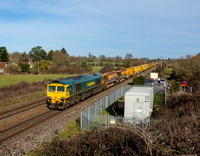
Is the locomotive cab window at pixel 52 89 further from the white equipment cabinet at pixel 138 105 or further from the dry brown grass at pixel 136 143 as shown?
the dry brown grass at pixel 136 143

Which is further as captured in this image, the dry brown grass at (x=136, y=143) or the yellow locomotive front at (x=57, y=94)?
the yellow locomotive front at (x=57, y=94)

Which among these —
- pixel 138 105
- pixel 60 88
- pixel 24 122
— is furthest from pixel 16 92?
pixel 138 105

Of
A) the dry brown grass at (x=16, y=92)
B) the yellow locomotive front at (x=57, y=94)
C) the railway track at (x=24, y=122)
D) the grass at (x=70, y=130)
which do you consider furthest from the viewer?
the dry brown grass at (x=16, y=92)

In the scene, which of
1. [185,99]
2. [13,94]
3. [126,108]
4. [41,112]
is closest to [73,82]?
[41,112]

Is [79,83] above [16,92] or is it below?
above

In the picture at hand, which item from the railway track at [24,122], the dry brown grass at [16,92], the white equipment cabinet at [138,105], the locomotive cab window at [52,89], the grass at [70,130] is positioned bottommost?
the railway track at [24,122]

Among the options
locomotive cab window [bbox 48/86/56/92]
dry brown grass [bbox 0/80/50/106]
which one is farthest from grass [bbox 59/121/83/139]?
dry brown grass [bbox 0/80/50/106]

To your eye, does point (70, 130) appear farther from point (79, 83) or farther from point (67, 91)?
point (79, 83)

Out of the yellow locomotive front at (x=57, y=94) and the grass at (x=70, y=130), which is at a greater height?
the yellow locomotive front at (x=57, y=94)

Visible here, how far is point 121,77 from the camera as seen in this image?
41438mm

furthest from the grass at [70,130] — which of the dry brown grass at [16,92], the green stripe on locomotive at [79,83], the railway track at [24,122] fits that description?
the dry brown grass at [16,92]

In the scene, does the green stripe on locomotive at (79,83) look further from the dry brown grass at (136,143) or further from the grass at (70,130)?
the dry brown grass at (136,143)

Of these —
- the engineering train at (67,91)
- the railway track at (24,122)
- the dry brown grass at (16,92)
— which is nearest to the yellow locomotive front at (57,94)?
the engineering train at (67,91)

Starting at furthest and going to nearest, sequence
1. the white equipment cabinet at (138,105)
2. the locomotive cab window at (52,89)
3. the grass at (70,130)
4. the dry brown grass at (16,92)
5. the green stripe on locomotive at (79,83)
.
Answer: the dry brown grass at (16,92) < the green stripe on locomotive at (79,83) < the locomotive cab window at (52,89) < the white equipment cabinet at (138,105) < the grass at (70,130)
